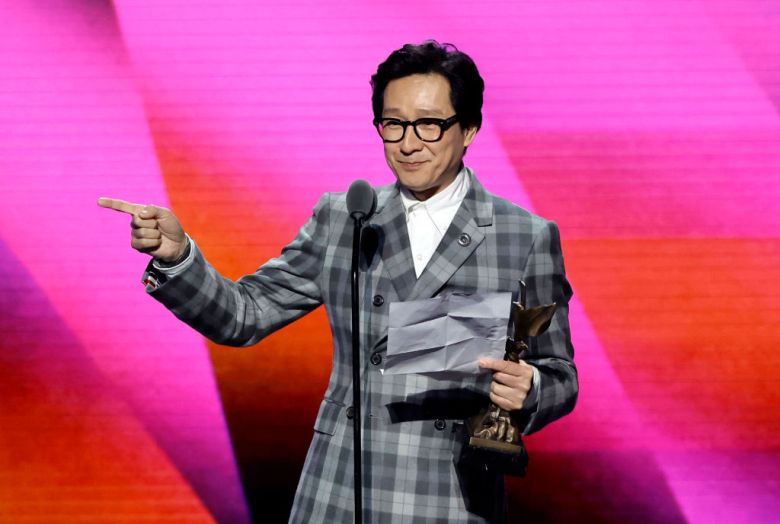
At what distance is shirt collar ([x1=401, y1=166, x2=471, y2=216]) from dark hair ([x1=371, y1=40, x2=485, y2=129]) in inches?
4.3

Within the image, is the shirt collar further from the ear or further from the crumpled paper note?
the crumpled paper note

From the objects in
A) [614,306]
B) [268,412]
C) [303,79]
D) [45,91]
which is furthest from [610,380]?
[45,91]

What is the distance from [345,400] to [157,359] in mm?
1467

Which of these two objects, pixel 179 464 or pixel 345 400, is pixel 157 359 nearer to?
pixel 179 464

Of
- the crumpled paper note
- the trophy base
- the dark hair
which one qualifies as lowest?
the trophy base

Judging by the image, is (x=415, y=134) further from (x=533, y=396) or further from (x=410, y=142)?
(x=533, y=396)

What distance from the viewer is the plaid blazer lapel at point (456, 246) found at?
181 cm

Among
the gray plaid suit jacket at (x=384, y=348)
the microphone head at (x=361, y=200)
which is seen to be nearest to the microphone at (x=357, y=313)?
the microphone head at (x=361, y=200)

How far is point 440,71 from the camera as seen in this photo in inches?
73.0

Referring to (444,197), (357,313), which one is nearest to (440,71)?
(444,197)

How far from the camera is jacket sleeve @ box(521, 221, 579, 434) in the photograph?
174cm

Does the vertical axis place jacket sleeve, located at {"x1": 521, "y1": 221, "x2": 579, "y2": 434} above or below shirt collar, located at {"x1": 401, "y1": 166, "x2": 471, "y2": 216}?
below

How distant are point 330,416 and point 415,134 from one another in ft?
1.71

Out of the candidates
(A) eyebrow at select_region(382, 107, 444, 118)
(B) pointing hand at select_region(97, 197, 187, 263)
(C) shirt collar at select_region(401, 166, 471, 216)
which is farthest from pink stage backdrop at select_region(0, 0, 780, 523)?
(B) pointing hand at select_region(97, 197, 187, 263)
